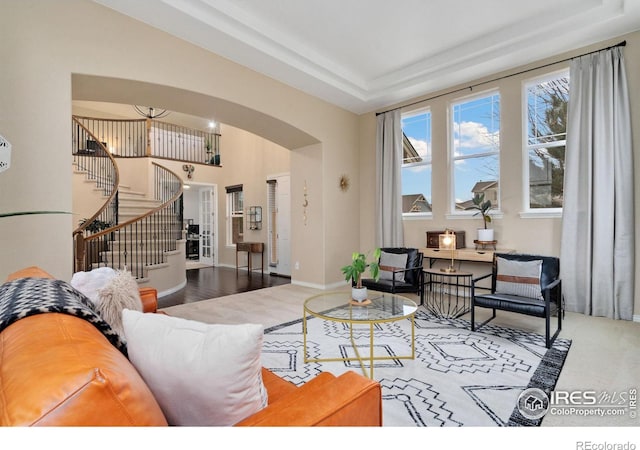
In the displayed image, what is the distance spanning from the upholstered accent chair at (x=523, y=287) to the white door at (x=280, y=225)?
4.61m

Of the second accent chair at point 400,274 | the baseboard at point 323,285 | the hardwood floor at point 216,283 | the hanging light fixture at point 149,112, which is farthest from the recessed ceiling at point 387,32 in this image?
the hanging light fixture at point 149,112

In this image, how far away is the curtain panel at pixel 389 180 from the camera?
18.0ft

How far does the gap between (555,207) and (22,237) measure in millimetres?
5637

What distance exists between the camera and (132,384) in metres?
0.70

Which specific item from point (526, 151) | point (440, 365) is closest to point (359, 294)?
point (440, 365)

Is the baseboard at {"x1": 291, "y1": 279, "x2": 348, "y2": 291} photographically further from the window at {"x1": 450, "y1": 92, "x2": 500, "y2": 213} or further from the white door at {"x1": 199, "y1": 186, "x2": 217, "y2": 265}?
the white door at {"x1": 199, "y1": 186, "x2": 217, "y2": 265}

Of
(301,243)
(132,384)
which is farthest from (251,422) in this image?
(301,243)

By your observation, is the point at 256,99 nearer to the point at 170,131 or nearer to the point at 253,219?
the point at 253,219

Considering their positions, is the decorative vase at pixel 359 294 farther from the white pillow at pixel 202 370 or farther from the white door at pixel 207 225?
the white door at pixel 207 225

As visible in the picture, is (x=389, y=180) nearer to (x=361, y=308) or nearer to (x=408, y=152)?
(x=408, y=152)

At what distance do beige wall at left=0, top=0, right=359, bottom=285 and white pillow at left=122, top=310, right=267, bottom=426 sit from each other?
252 cm

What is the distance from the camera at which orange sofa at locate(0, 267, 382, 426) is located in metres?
0.58

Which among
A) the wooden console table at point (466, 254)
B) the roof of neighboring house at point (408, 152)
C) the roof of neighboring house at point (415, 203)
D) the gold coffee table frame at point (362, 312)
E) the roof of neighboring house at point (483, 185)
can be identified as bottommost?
the gold coffee table frame at point (362, 312)

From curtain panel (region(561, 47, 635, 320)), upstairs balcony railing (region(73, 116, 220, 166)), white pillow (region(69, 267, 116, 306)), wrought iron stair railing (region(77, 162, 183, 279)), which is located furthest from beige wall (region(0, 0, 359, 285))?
upstairs balcony railing (region(73, 116, 220, 166))
